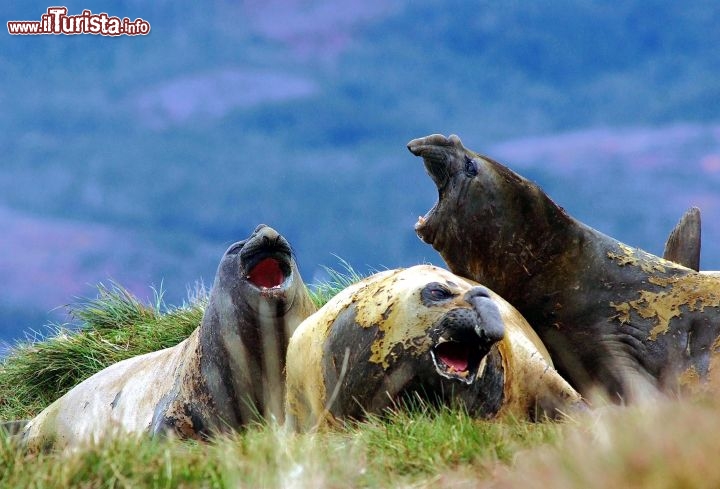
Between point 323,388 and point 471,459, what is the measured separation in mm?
2054

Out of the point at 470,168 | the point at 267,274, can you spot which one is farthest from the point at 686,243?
the point at 267,274

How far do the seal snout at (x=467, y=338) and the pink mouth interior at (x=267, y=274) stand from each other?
2514 millimetres

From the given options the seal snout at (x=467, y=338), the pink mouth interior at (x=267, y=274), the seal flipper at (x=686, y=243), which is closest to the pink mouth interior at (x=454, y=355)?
the seal snout at (x=467, y=338)

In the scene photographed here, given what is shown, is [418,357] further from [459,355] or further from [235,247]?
[235,247]

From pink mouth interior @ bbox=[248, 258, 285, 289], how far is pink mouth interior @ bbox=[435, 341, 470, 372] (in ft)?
8.18

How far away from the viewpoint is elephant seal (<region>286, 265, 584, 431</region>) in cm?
516

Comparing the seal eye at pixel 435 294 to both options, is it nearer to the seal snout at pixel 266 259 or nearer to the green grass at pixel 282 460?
the green grass at pixel 282 460

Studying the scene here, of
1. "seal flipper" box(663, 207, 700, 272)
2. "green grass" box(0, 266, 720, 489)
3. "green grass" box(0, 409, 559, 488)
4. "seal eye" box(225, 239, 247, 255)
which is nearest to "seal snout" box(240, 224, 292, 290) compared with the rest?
"seal eye" box(225, 239, 247, 255)

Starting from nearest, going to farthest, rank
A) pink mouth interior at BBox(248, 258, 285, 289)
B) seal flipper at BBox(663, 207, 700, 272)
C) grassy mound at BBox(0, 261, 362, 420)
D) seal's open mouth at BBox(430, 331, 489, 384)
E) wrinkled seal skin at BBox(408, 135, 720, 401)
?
seal's open mouth at BBox(430, 331, 489, 384) → wrinkled seal skin at BBox(408, 135, 720, 401) → pink mouth interior at BBox(248, 258, 285, 289) → seal flipper at BBox(663, 207, 700, 272) → grassy mound at BBox(0, 261, 362, 420)

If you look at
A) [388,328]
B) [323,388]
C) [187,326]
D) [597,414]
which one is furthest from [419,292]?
[187,326]

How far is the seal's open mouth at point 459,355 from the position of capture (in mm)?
5160

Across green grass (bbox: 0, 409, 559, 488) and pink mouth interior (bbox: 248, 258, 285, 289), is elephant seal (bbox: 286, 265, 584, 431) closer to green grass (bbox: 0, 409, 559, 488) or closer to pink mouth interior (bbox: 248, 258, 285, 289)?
green grass (bbox: 0, 409, 559, 488)

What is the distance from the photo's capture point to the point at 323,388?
18.5 feet

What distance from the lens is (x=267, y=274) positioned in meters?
7.62
